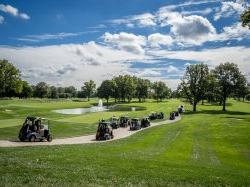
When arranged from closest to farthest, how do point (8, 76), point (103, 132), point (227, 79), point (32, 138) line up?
point (32, 138)
point (103, 132)
point (8, 76)
point (227, 79)

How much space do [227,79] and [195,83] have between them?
42.0 feet

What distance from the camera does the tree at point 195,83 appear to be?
119062 millimetres

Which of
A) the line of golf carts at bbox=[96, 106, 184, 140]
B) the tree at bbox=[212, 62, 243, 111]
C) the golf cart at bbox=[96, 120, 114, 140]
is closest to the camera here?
the golf cart at bbox=[96, 120, 114, 140]

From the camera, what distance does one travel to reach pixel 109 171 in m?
21.0

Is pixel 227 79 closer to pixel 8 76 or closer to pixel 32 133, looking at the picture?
pixel 8 76

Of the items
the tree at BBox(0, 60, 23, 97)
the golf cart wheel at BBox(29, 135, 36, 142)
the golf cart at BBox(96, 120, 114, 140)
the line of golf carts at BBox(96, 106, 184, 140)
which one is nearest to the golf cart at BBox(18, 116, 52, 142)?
the golf cart wheel at BBox(29, 135, 36, 142)

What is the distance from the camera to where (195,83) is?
120 metres

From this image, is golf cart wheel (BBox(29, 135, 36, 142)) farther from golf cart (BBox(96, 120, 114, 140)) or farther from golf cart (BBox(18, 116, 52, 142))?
golf cart (BBox(96, 120, 114, 140))

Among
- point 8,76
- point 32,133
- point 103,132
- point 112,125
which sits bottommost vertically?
point 112,125

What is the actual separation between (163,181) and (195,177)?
2520mm

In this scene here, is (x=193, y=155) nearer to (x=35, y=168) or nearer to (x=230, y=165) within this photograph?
(x=230, y=165)

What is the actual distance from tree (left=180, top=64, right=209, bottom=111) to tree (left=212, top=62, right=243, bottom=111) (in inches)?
257

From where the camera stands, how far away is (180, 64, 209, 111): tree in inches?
4688

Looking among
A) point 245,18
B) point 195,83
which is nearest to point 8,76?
point 195,83
